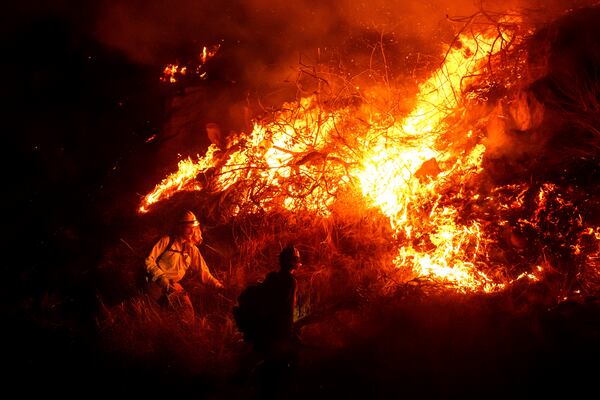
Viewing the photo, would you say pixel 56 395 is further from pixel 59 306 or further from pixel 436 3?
pixel 436 3

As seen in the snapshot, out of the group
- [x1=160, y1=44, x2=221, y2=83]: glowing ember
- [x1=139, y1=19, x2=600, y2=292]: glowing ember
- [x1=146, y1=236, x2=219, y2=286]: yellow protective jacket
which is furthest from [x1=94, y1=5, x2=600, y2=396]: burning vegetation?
[x1=160, y1=44, x2=221, y2=83]: glowing ember

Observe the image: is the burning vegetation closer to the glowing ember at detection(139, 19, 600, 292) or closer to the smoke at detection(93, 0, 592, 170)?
the glowing ember at detection(139, 19, 600, 292)

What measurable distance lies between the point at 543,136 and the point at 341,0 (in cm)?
559

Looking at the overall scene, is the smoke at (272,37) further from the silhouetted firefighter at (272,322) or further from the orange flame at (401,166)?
the silhouetted firefighter at (272,322)

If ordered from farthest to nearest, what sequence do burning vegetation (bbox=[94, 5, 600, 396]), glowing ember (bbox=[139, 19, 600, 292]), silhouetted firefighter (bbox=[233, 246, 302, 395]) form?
glowing ember (bbox=[139, 19, 600, 292]) → burning vegetation (bbox=[94, 5, 600, 396]) → silhouetted firefighter (bbox=[233, 246, 302, 395])

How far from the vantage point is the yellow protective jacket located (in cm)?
511

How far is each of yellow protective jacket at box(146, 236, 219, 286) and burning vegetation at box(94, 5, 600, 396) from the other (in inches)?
16.3

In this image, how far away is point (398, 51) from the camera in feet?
27.1

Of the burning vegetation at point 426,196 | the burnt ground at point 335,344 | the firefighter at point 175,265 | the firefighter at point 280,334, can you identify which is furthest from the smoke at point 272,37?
the firefighter at point 280,334

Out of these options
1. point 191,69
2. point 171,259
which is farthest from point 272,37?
point 171,259

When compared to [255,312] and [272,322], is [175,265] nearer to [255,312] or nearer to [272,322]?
[255,312]

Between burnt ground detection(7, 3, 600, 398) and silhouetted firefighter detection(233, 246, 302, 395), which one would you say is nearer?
silhouetted firefighter detection(233, 246, 302, 395)

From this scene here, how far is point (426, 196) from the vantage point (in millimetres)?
5828

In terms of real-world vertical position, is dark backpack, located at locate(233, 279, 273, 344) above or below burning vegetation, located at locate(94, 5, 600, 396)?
below
